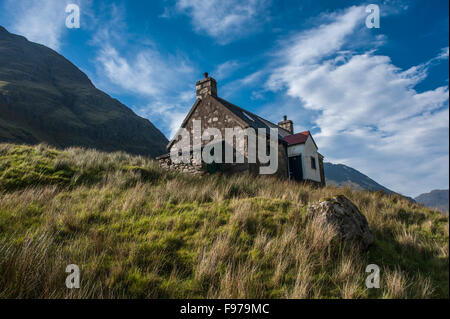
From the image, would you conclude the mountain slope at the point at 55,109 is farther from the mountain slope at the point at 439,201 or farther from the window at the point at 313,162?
the mountain slope at the point at 439,201

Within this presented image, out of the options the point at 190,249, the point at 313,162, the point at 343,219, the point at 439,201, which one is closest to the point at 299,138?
the point at 313,162

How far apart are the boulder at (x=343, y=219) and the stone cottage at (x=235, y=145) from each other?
797 centimetres

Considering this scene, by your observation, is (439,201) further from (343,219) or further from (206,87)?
(206,87)

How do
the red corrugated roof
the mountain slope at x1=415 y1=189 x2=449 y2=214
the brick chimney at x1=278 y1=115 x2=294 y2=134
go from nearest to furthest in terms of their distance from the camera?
the mountain slope at x1=415 y1=189 x2=449 y2=214 < the red corrugated roof < the brick chimney at x1=278 y1=115 x2=294 y2=134

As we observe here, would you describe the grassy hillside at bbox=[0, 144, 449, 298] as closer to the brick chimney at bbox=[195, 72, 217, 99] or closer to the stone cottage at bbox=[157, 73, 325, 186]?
the stone cottage at bbox=[157, 73, 325, 186]

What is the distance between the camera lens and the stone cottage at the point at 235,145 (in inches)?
546

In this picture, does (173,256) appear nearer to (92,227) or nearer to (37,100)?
(92,227)

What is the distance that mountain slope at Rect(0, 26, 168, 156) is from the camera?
4966 cm

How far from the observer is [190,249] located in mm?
3945

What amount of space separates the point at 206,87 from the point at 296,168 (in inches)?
360

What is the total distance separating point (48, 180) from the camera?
7723mm

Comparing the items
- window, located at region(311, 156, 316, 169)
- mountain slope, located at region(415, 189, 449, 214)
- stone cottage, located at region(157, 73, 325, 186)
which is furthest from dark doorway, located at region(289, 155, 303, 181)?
mountain slope, located at region(415, 189, 449, 214)

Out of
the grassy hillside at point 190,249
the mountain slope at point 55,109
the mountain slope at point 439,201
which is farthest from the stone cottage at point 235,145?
the mountain slope at point 55,109

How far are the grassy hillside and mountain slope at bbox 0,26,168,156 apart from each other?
37940 millimetres
